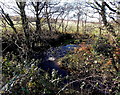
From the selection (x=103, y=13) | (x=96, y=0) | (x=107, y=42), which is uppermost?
(x=96, y=0)

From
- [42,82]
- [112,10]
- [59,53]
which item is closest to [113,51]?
[112,10]

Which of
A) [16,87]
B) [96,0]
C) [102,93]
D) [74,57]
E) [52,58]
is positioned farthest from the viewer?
[52,58]

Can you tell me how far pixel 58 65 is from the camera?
27.1 ft

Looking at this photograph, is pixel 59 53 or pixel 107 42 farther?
pixel 59 53

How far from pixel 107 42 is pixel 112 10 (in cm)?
84

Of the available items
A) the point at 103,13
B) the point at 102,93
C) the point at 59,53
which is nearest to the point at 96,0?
the point at 103,13

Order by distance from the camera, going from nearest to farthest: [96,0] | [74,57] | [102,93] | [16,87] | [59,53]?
[16,87]
[96,0]
[102,93]
[74,57]
[59,53]

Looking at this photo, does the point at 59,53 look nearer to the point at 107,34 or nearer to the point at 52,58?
the point at 52,58

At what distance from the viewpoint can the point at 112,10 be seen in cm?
316

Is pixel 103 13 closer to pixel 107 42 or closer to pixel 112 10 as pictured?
pixel 112 10

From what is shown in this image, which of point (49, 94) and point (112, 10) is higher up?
point (112, 10)

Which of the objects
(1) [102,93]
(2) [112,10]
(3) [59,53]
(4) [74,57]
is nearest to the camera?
(2) [112,10]

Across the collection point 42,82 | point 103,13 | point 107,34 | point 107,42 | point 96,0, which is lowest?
point 42,82

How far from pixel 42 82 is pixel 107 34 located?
2.03 metres
